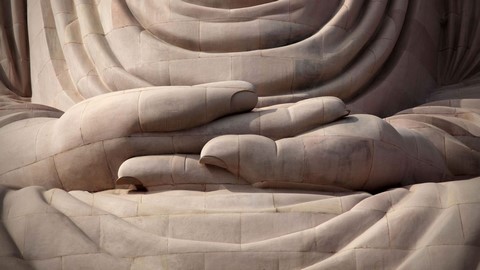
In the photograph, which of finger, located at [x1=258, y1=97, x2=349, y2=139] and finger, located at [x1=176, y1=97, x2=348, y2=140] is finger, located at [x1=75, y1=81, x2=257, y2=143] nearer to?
finger, located at [x1=176, y1=97, x2=348, y2=140]

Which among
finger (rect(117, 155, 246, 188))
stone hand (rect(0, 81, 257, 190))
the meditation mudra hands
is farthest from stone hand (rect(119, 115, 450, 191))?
stone hand (rect(0, 81, 257, 190))

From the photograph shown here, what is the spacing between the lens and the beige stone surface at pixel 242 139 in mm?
9234

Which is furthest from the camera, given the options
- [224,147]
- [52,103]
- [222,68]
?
[52,103]

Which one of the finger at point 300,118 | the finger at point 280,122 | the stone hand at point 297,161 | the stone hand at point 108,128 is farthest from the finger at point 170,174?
the finger at point 300,118

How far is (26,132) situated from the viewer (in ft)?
35.4

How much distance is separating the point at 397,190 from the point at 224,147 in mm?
1493

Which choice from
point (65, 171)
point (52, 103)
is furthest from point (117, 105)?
point (52, 103)

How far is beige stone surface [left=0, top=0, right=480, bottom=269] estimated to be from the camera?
9.23 meters

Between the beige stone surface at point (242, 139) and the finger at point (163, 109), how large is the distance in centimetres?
1

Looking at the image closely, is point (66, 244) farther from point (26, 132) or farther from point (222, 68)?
point (222, 68)

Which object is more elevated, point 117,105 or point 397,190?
point 117,105

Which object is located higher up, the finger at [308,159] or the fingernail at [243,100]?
the fingernail at [243,100]

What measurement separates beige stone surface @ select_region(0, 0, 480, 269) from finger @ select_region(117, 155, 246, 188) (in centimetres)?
1

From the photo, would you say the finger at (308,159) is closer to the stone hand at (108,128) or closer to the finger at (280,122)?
the finger at (280,122)
